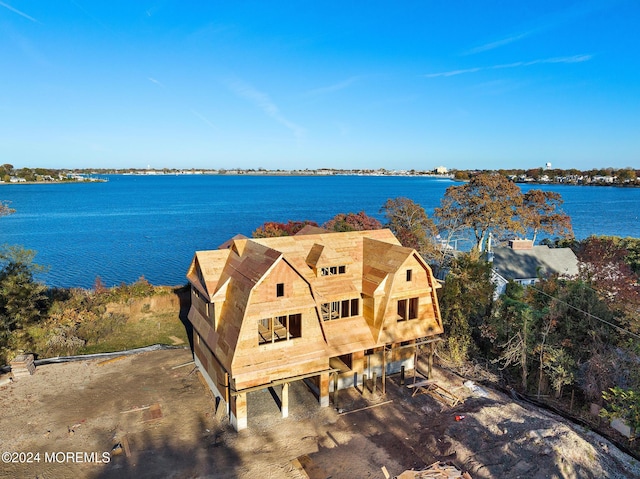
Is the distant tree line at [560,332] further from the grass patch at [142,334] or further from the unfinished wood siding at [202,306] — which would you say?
the grass patch at [142,334]

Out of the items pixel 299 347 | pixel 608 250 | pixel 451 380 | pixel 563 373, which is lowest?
pixel 451 380

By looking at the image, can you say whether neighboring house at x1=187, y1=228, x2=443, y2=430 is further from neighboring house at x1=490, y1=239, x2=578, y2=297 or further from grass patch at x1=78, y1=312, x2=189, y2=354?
neighboring house at x1=490, y1=239, x2=578, y2=297

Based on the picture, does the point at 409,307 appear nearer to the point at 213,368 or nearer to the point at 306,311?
the point at 306,311

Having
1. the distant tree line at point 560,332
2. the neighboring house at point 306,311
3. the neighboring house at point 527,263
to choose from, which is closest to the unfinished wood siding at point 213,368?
the neighboring house at point 306,311

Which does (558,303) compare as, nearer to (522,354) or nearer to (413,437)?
(522,354)

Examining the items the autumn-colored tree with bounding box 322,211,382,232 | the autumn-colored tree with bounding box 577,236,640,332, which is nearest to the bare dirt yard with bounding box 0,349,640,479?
the autumn-colored tree with bounding box 577,236,640,332

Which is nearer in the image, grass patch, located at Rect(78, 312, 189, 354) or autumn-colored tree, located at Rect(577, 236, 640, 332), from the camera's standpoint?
autumn-colored tree, located at Rect(577, 236, 640, 332)

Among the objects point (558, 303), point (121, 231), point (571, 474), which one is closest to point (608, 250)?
point (558, 303)

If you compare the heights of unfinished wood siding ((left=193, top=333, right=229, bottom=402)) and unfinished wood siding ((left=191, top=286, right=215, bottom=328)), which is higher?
unfinished wood siding ((left=191, top=286, right=215, bottom=328))
